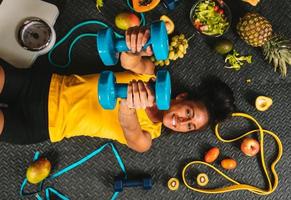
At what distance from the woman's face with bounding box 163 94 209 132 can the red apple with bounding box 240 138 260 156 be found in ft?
0.74

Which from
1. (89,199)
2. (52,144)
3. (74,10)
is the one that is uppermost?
(74,10)

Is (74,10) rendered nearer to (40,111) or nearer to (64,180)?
(40,111)

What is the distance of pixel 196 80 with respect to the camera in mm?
1334

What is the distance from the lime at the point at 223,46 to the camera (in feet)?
4.22

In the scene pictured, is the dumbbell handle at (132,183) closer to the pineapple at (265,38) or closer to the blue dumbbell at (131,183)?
the blue dumbbell at (131,183)

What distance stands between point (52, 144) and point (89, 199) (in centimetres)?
23

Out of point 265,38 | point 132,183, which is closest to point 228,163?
point 132,183

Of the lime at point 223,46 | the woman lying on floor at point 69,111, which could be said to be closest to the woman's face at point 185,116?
the woman lying on floor at point 69,111

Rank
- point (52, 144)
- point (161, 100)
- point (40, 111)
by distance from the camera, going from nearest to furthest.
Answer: point (161, 100) < point (40, 111) < point (52, 144)

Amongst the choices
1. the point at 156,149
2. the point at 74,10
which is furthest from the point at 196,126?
the point at 74,10

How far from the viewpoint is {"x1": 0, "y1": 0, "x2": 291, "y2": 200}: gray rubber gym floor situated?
131cm

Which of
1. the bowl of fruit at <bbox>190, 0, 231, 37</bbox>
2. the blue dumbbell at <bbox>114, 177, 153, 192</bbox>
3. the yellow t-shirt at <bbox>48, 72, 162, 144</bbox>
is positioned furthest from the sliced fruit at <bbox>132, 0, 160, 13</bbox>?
the blue dumbbell at <bbox>114, 177, 153, 192</bbox>

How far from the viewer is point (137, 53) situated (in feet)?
3.35

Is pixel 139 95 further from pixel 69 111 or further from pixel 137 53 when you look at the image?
pixel 69 111
